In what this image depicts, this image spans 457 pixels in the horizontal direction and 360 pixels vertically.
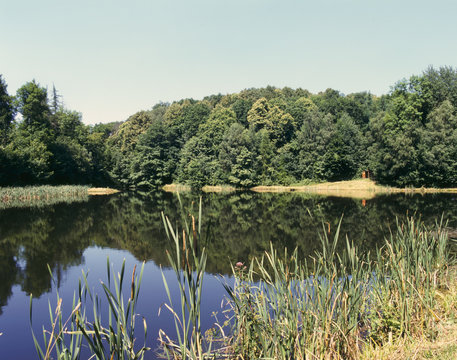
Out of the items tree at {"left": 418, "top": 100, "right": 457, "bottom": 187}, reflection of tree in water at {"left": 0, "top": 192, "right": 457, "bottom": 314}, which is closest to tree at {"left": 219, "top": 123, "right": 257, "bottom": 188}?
tree at {"left": 418, "top": 100, "right": 457, "bottom": 187}

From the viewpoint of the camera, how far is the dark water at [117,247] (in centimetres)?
652

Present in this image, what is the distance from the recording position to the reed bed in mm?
30928

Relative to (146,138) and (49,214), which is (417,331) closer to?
(49,214)

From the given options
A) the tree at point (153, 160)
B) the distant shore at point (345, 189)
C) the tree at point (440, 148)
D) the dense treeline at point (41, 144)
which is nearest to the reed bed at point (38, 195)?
the dense treeline at point (41, 144)

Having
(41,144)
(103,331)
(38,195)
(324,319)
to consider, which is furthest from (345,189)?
(103,331)

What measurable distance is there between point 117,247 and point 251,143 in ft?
132

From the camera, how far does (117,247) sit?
1284 centimetres

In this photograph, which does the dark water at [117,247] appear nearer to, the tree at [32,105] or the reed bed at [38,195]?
the reed bed at [38,195]

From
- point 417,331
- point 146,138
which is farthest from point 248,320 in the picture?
point 146,138

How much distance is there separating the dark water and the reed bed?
34.8ft

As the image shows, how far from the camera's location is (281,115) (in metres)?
57.6

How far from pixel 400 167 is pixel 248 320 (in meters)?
38.4

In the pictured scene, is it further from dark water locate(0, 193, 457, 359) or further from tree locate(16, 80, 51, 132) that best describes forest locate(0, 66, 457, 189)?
dark water locate(0, 193, 457, 359)

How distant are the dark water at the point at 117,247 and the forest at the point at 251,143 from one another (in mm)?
21096
